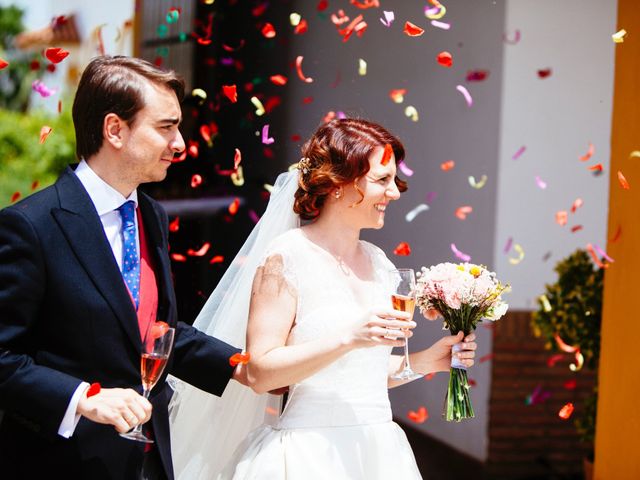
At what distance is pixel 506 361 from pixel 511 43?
2024 millimetres

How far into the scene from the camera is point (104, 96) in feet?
8.82

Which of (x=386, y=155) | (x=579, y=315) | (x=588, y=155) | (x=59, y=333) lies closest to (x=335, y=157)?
(x=386, y=155)

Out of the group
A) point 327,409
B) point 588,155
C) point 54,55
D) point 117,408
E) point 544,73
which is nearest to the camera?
point 117,408

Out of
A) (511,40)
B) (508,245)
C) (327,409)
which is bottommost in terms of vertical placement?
(327,409)

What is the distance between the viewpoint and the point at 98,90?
269 centimetres

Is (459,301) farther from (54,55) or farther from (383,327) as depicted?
(54,55)

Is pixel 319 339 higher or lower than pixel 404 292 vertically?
lower

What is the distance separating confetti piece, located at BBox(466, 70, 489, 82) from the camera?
6.12 m

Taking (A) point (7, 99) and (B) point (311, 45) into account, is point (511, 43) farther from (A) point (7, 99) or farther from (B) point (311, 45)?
(A) point (7, 99)

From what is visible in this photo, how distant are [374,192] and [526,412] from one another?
3666mm

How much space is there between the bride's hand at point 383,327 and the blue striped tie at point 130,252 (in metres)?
0.63

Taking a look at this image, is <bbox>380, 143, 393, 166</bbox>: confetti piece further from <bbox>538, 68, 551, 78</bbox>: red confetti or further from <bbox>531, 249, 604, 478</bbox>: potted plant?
<bbox>538, 68, 551, 78</bbox>: red confetti

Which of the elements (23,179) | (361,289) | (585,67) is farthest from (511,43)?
(23,179)

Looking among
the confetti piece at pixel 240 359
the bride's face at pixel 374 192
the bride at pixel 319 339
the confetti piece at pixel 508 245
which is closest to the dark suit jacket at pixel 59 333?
the confetti piece at pixel 240 359
